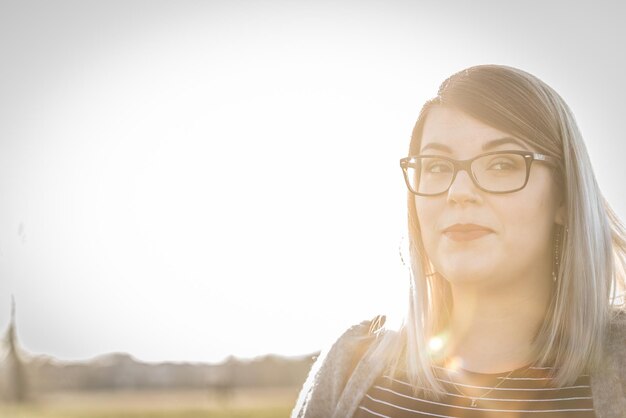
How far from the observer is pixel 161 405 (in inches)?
717

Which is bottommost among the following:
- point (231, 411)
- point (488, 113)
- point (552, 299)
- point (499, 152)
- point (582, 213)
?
point (231, 411)

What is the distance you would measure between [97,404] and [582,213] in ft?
62.0

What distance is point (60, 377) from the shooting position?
20.0 m

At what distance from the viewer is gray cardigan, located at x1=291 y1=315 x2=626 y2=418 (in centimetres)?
241

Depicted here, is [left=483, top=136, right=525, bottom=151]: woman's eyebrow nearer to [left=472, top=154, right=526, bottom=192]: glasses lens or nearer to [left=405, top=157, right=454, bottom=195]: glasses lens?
[left=472, top=154, right=526, bottom=192]: glasses lens

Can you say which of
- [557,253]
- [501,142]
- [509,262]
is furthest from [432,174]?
[557,253]

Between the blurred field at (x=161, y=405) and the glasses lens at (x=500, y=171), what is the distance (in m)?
10.9

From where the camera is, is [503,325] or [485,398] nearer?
[485,398]

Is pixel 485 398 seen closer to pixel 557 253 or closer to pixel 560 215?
pixel 557 253

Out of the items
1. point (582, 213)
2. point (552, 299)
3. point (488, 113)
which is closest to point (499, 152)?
point (488, 113)

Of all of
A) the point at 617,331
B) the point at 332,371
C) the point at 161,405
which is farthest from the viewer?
the point at 161,405

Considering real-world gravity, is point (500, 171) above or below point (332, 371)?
above

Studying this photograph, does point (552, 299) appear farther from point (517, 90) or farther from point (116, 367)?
point (116, 367)

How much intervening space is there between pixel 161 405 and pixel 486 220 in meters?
17.1
